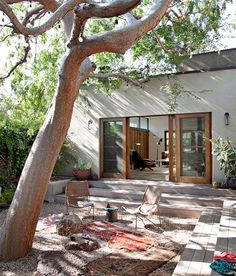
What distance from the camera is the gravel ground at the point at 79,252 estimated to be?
457cm

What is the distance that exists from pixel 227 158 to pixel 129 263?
4609mm

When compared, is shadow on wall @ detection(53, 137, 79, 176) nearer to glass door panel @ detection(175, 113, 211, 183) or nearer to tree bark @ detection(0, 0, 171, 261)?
glass door panel @ detection(175, 113, 211, 183)

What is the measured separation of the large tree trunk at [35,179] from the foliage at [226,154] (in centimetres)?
490

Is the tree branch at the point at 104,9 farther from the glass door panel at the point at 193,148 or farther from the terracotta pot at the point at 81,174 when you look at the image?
the terracotta pot at the point at 81,174

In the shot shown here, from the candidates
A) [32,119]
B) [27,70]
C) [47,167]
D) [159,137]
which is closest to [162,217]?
[47,167]

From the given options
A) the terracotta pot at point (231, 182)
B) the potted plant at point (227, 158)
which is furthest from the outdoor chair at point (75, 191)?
the terracotta pot at point (231, 182)

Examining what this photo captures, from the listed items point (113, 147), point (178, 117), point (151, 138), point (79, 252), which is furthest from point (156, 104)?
point (151, 138)

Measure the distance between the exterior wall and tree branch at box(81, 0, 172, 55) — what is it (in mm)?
5782

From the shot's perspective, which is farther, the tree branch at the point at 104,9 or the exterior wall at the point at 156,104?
the exterior wall at the point at 156,104

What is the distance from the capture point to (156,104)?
403 inches

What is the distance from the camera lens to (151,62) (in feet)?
32.6

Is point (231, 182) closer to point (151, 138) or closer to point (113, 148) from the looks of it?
point (113, 148)

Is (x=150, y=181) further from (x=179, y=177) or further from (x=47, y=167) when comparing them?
(x=47, y=167)

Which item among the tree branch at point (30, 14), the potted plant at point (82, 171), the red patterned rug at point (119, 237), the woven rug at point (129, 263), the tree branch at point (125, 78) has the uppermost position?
the tree branch at point (30, 14)
